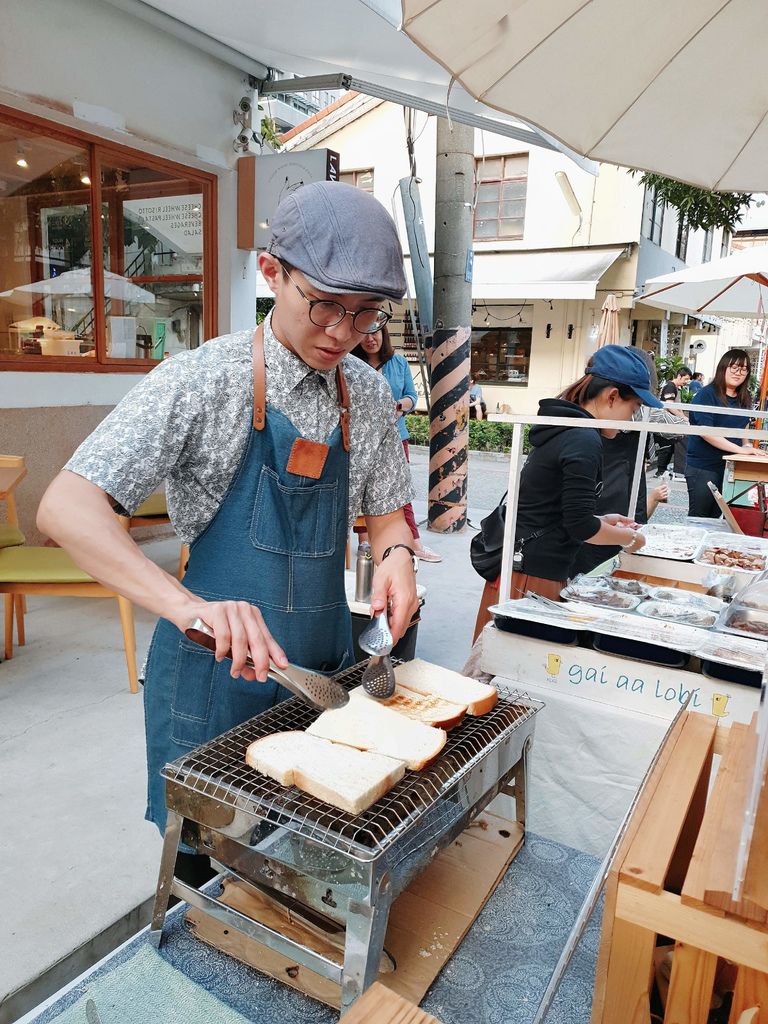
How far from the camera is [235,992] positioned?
112cm

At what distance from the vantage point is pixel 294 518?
1459mm

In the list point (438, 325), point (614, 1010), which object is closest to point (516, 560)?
point (614, 1010)

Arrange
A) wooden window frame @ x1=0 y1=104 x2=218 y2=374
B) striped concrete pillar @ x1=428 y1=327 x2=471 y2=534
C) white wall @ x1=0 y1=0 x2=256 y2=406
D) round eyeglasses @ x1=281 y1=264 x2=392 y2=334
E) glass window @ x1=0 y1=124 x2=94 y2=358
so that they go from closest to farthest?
1. round eyeglasses @ x1=281 y1=264 x2=392 y2=334
2. white wall @ x1=0 y1=0 x2=256 y2=406
3. wooden window frame @ x1=0 y1=104 x2=218 y2=374
4. glass window @ x1=0 y1=124 x2=94 y2=358
5. striped concrete pillar @ x1=428 y1=327 x2=471 y2=534

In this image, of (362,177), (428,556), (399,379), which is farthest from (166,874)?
(362,177)

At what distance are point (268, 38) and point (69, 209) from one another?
199cm

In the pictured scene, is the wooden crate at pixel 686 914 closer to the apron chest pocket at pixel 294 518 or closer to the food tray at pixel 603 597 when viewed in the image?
the apron chest pocket at pixel 294 518

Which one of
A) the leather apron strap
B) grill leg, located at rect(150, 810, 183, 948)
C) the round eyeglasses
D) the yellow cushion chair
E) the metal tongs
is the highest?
the round eyeglasses

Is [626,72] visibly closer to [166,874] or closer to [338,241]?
[338,241]

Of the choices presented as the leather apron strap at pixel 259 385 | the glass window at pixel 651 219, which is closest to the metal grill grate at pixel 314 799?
the leather apron strap at pixel 259 385

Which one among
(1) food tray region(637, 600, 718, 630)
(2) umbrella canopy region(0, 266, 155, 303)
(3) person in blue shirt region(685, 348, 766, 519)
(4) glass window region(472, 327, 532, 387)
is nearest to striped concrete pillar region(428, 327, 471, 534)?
(3) person in blue shirt region(685, 348, 766, 519)

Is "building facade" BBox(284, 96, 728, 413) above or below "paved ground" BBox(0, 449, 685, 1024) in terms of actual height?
above

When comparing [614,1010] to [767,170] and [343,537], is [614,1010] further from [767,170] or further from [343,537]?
[767,170]

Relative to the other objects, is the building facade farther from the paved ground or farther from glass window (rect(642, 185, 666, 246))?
the paved ground

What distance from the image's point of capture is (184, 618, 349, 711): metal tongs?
114cm
